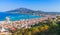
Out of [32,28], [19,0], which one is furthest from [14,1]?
[32,28]

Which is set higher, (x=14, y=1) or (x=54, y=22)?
(x=14, y=1)

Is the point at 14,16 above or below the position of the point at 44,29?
above

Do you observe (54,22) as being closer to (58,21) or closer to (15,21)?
(58,21)

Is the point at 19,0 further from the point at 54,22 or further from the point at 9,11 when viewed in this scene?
the point at 54,22

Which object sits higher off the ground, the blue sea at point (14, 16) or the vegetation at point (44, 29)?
the blue sea at point (14, 16)

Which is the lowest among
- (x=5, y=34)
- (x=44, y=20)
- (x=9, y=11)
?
(x=5, y=34)

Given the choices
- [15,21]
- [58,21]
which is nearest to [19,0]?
[15,21]

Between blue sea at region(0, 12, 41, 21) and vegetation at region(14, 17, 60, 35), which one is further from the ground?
blue sea at region(0, 12, 41, 21)
